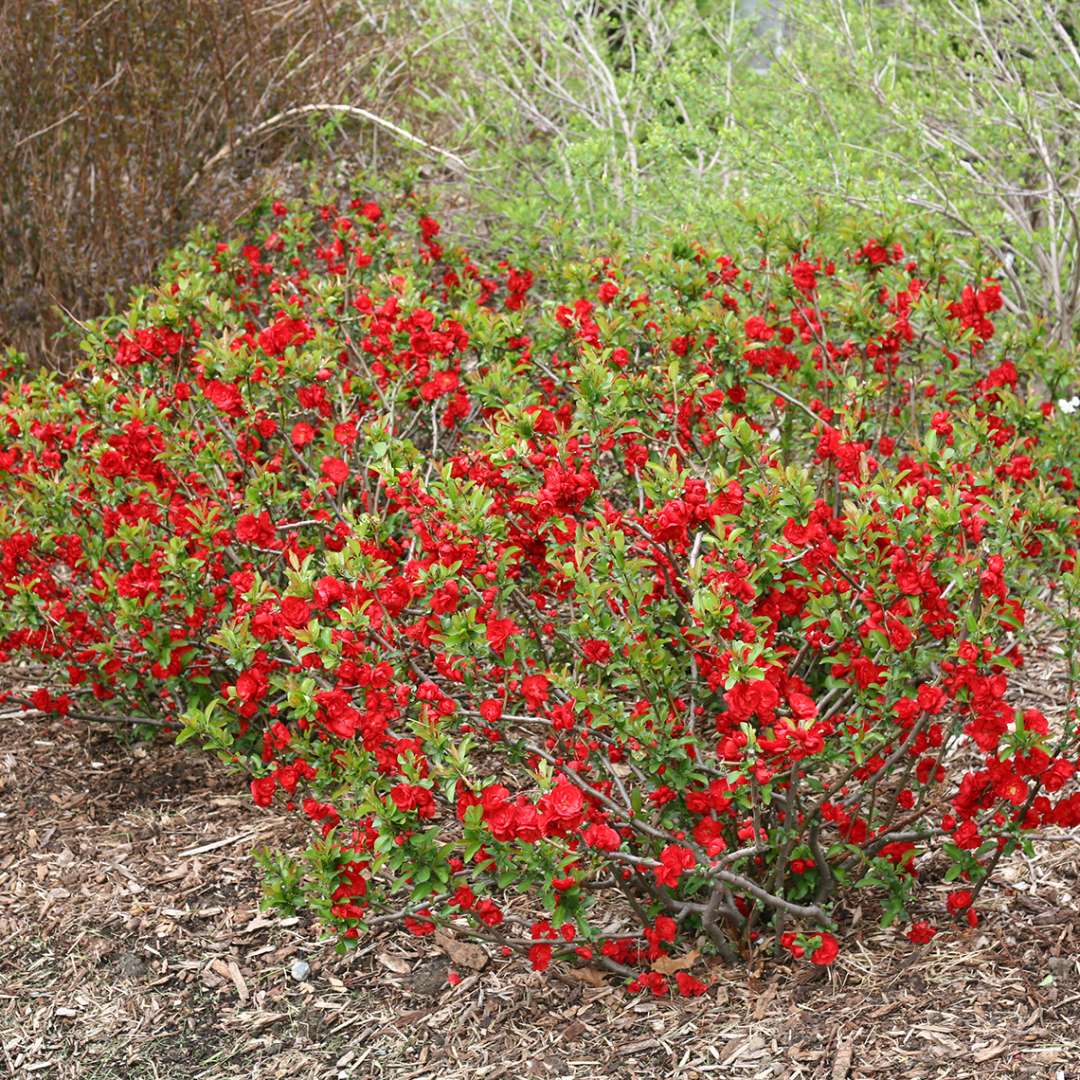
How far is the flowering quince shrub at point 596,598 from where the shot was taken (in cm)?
253

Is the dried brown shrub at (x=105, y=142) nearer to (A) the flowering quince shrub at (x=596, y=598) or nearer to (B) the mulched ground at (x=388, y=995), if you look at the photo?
(A) the flowering quince shrub at (x=596, y=598)

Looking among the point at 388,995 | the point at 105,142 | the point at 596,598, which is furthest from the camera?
the point at 105,142

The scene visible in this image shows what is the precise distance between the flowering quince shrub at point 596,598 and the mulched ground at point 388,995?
11cm

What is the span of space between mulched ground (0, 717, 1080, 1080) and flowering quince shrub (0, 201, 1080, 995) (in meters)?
0.11

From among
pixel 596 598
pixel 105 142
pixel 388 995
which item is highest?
pixel 105 142

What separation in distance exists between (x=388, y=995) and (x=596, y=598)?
1050 mm

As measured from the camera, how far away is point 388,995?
298cm

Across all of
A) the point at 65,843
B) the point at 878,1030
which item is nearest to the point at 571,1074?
the point at 878,1030

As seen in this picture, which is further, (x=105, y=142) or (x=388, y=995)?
(x=105, y=142)

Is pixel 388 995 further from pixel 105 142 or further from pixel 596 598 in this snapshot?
pixel 105 142

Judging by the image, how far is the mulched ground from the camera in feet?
8.50

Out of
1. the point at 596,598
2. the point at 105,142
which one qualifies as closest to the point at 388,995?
the point at 596,598

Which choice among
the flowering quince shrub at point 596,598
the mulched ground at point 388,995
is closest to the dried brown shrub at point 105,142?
the flowering quince shrub at point 596,598

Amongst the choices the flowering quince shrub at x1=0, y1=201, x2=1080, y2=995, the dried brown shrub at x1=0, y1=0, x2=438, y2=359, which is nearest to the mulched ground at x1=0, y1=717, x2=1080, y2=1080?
the flowering quince shrub at x1=0, y1=201, x2=1080, y2=995
